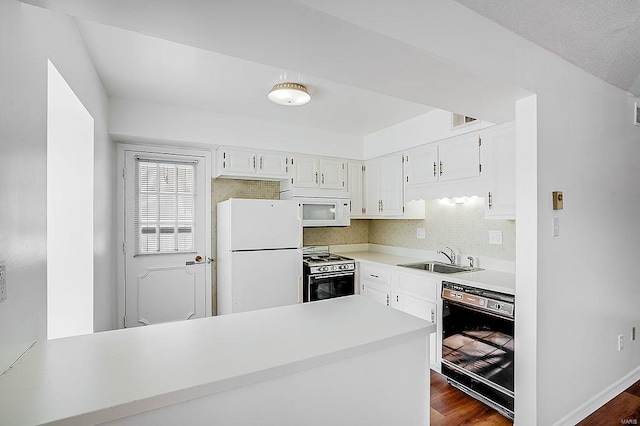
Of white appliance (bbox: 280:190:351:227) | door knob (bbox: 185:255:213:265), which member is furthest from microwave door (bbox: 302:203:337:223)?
door knob (bbox: 185:255:213:265)

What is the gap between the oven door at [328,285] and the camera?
346cm

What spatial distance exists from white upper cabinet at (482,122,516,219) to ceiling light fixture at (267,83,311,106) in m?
1.53

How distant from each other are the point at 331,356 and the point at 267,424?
0.97 feet

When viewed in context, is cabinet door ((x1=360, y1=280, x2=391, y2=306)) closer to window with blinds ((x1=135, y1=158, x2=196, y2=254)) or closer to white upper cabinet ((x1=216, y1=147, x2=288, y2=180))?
white upper cabinet ((x1=216, y1=147, x2=288, y2=180))

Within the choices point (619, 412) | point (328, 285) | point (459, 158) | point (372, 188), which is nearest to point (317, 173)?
point (372, 188)

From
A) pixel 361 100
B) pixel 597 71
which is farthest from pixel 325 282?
pixel 597 71

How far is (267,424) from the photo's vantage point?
106 centimetres

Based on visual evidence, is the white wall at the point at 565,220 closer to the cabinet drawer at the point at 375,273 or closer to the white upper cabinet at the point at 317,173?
the cabinet drawer at the point at 375,273

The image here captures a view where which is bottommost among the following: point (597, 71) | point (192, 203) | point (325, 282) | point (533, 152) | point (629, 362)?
point (629, 362)

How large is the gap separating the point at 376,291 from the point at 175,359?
105 inches

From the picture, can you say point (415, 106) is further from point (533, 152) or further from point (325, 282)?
point (325, 282)

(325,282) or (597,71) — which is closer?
(597,71)

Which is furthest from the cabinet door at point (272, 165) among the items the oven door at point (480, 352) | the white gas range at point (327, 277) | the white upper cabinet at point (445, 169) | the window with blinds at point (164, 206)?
the oven door at point (480, 352)

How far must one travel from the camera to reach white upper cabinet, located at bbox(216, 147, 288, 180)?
337 cm
